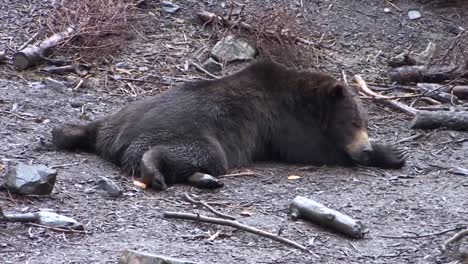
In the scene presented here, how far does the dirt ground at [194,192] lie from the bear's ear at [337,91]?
69 centimetres

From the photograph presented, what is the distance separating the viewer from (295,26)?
12.2 m

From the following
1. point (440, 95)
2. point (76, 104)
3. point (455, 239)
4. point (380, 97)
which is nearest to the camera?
point (455, 239)

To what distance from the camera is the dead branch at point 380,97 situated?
33.5 feet

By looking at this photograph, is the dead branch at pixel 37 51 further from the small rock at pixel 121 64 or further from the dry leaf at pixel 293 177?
the dry leaf at pixel 293 177

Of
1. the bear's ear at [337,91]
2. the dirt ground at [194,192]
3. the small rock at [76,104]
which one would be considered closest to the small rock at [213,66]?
the dirt ground at [194,192]

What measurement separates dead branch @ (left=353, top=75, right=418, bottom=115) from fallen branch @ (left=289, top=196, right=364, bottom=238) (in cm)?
378

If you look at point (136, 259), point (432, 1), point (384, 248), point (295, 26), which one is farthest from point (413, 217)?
point (432, 1)

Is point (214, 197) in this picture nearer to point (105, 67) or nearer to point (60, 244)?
point (60, 244)

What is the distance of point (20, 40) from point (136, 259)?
6920 millimetres

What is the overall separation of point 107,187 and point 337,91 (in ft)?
8.27

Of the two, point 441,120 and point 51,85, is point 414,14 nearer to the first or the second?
point 441,120

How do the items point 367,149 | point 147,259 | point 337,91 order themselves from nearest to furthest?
point 147,259
point 367,149
point 337,91

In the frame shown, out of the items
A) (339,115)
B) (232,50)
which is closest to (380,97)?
(232,50)

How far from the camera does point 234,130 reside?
797cm
